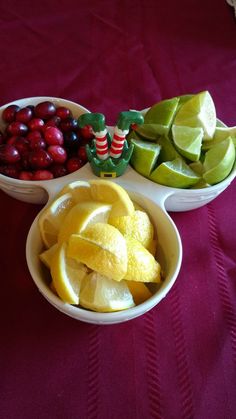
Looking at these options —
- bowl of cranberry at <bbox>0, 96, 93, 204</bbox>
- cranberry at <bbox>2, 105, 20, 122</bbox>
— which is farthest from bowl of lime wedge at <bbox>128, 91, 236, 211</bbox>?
cranberry at <bbox>2, 105, 20, 122</bbox>

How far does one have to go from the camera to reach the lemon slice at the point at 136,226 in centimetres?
50

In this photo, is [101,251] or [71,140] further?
[71,140]

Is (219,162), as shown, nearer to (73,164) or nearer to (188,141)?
(188,141)

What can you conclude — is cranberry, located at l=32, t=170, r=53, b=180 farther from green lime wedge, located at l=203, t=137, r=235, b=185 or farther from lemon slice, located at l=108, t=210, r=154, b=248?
green lime wedge, located at l=203, t=137, r=235, b=185

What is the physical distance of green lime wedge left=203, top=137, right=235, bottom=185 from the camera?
22.6 inches

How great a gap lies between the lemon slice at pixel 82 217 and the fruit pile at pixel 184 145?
0.12 meters

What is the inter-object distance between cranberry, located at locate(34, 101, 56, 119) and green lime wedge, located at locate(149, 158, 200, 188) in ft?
0.70

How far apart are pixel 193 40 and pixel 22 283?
73cm

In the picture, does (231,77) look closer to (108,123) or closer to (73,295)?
(108,123)

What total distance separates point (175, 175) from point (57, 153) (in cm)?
19

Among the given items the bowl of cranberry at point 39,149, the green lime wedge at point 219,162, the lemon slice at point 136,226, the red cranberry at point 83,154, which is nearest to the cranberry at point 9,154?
the bowl of cranberry at point 39,149

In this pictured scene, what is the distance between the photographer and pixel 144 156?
58cm

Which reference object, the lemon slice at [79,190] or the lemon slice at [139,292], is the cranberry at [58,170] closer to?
the lemon slice at [79,190]

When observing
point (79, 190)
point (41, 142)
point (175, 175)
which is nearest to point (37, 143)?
point (41, 142)
